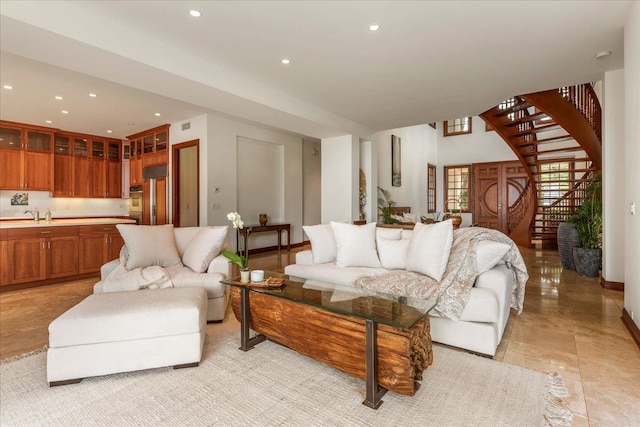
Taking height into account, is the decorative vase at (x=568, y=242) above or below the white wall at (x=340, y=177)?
below

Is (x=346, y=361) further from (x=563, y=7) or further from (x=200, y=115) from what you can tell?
(x=200, y=115)

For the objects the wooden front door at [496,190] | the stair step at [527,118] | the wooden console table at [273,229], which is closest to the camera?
the stair step at [527,118]

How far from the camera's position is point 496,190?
31.9 feet

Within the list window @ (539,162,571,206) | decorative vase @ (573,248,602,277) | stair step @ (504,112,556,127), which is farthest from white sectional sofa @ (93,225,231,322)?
window @ (539,162,571,206)

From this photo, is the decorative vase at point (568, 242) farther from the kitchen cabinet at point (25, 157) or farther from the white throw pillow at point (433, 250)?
the kitchen cabinet at point (25, 157)

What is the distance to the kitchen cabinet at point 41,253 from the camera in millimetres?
4211

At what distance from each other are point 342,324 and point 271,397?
1.92 feet

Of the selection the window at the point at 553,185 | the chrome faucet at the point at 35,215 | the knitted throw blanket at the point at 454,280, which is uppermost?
the window at the point at 553,185

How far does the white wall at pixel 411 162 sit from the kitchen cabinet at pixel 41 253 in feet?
Result: 21.4

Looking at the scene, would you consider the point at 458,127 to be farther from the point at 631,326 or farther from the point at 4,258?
the point at 4,258

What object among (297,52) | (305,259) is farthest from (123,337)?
(297,52)

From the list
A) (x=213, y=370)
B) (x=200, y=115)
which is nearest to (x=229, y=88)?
(x=200, y=115)

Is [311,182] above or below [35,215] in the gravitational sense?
above

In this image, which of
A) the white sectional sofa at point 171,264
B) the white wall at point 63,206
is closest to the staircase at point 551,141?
the white sectional sofa at point 171,264
